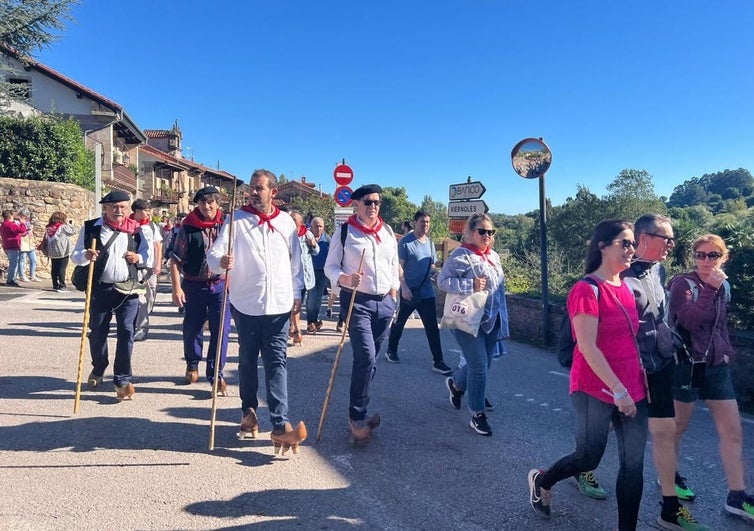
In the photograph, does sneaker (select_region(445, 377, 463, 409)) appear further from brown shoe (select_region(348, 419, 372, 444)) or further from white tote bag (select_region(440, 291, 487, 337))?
brown shoe (select_region(348, 419, 372, 444))

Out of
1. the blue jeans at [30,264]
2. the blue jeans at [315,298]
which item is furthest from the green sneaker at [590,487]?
the blue jeans at [30,264]

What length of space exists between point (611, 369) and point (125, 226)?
419 cm

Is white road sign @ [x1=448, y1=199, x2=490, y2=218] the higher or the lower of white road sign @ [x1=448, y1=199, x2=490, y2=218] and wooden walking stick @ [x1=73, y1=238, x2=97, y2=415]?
the higher

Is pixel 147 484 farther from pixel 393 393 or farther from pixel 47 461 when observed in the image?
pixel 393 393

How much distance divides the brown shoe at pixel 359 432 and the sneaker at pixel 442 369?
2328 millimetres

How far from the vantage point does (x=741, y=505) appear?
125 inches

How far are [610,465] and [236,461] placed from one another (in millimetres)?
2584

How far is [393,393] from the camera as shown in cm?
547

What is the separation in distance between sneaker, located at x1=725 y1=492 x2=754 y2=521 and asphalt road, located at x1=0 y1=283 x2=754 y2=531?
6 centimetres

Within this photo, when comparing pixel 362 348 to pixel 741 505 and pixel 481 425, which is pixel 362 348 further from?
pixel 741 505

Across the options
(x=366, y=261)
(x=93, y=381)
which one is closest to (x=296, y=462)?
(x=366, y=261)

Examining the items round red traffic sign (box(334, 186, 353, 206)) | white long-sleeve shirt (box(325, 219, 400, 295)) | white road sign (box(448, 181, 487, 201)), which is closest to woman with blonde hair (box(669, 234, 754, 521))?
white long-sleeve shirt (box(325, 219, 400, 295))

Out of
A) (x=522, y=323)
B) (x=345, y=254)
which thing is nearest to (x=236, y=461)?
(x=345, y=254)

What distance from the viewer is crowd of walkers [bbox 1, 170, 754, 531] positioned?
2.77 meters
